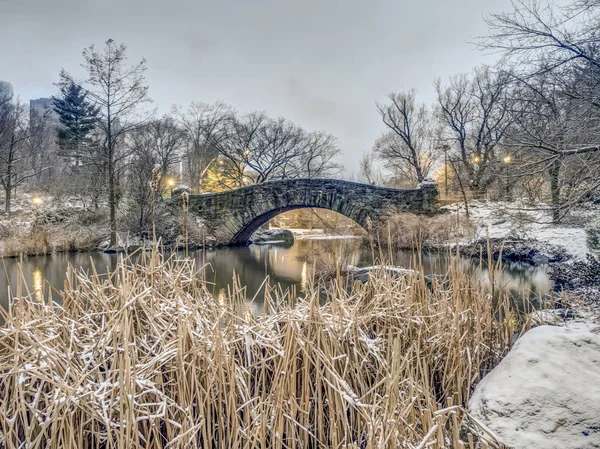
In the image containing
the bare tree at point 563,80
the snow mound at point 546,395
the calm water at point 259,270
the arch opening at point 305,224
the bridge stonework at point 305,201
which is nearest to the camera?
the snow mound at point 546,395

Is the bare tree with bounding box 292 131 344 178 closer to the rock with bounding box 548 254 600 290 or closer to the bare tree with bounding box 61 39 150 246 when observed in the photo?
the bare tree with bounding box 61 39 150 246

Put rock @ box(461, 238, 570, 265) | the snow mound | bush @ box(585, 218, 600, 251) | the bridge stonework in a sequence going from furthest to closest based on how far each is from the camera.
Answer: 1. the bridge stonework
2. rock @ box(461, 238, 570, 265)
3. bush @ box(585, 218, 600, 251)
4. the snow mound

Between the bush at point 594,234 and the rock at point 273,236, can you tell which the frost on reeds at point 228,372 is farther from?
the rock at point 273,236

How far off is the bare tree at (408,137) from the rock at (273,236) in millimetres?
9106

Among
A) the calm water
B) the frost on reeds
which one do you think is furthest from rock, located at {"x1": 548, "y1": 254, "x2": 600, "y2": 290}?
the frost on reeds

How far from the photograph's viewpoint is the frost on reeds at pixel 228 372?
1359mm

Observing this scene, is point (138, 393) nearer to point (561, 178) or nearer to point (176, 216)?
point (561, 178)

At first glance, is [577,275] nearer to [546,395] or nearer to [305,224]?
[546,395]

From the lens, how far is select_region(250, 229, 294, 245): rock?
1969cm

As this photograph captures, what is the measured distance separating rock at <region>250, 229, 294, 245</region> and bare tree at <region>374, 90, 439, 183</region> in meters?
9.11

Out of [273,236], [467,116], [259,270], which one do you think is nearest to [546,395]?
[259,270]

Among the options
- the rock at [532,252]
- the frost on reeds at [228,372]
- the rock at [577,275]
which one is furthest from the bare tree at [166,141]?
the frost on reeds at [228,372]

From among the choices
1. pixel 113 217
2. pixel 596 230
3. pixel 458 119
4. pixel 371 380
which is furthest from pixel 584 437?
pixel 458 119

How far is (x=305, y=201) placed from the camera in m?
14.5
